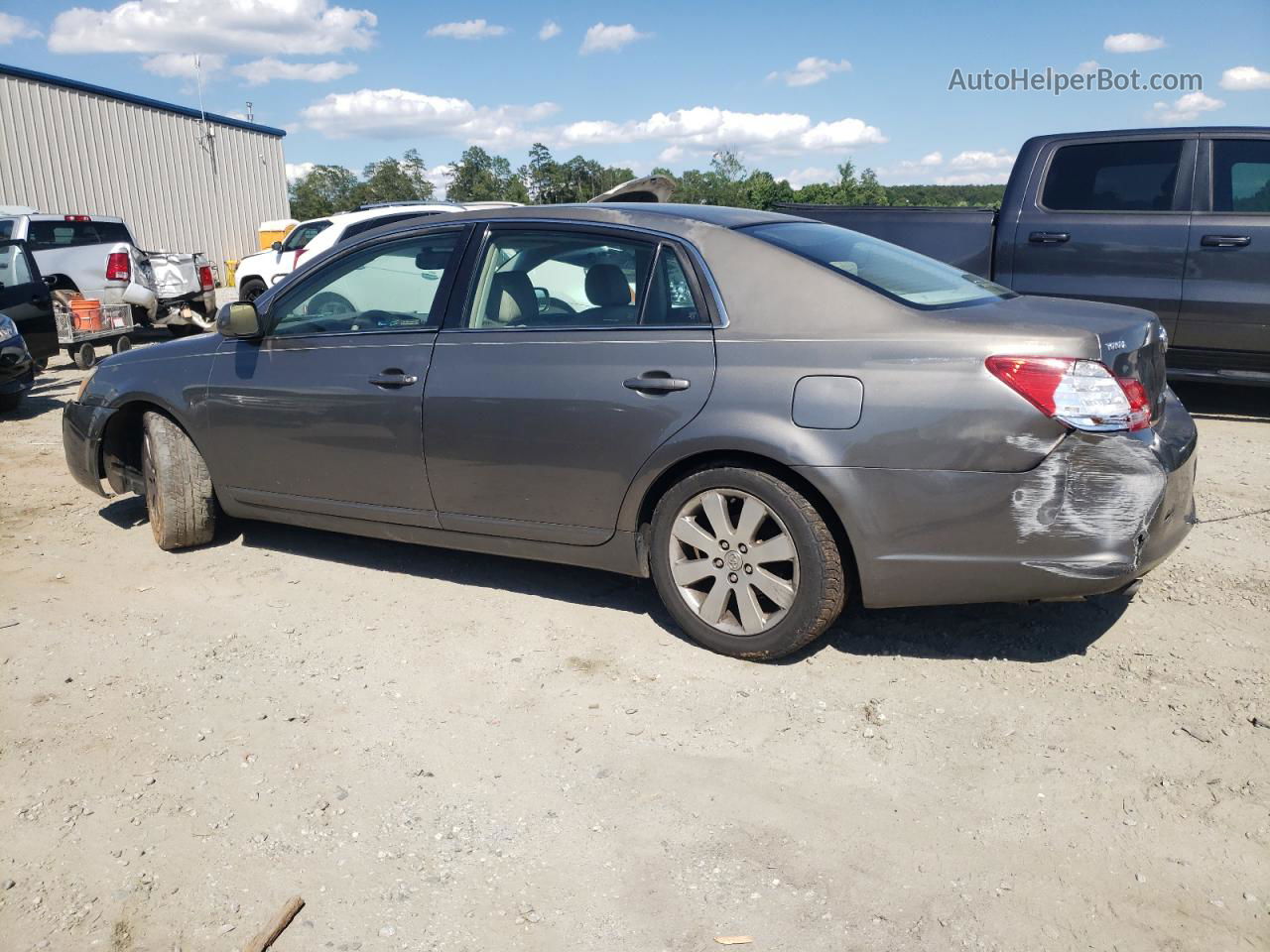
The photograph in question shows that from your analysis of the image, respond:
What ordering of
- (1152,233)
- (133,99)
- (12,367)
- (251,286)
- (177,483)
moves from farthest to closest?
1. (133,99)
2. (251,286)
3. (12,367)
4. (1152,233)
5. (177,483)

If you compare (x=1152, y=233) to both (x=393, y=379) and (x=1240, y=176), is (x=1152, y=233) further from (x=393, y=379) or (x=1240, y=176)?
(x=393, y=379)

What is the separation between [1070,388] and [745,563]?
3.93 ft

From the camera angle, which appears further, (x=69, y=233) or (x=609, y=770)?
(x=69, y=233)

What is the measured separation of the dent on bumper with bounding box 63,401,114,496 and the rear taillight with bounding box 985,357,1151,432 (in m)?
4.23

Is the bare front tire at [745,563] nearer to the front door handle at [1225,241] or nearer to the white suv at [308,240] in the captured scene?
the front door handle at [1225,241]

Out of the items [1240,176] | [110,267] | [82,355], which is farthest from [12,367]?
[1240,176]

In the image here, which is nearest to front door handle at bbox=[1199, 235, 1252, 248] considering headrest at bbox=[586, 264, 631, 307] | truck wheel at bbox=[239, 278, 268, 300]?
headrest at bbox=[586, 264, 631, 307]

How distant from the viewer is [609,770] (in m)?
3.11

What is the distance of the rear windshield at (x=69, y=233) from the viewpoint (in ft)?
47.1

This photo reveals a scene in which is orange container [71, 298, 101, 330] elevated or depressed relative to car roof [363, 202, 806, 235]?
depressed

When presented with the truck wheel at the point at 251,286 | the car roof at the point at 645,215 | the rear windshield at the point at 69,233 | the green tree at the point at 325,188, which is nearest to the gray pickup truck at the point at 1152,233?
the car roof at the point at 645,215

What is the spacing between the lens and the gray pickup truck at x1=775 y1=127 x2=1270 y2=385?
22.9 ft

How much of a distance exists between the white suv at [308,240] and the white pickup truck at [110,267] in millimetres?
851

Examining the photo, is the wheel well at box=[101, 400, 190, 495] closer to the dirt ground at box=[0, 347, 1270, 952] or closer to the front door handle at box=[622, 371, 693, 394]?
the dirt ground at box=[0, 347, 1270, 952]
